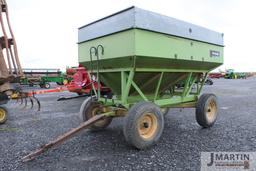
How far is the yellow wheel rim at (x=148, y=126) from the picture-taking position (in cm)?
353

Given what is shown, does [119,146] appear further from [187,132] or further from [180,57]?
[180,57]

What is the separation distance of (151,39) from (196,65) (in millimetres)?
1613

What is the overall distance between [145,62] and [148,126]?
105 centimetres

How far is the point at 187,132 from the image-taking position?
4473 mm

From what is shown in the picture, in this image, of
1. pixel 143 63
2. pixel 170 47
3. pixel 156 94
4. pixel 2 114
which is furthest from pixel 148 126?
pixel 2 114

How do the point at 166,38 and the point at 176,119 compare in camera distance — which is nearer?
A: the point at 166,38

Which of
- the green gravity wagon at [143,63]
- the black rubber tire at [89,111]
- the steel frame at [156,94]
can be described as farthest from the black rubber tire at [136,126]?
the black rubber tire at [89,111]

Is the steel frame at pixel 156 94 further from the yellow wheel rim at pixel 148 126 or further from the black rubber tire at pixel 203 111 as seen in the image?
the yellow wheel rim at pixel 148 126

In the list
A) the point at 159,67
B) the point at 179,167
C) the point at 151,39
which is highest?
the point at 151,39

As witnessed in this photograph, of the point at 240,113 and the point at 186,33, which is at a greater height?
the point at 186,33

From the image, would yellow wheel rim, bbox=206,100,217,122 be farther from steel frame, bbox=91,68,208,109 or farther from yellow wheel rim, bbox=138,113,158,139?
yellow wheel rim, bbox=138,113,158,139

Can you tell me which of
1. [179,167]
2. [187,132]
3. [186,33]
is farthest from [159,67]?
[179,167]

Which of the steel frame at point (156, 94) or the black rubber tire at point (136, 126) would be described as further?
the steel frame at point (156, 94)

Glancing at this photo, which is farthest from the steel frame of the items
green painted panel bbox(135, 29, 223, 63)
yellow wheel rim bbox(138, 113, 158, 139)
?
yellow wheel rim bbox(138, 113, 158, 139)
